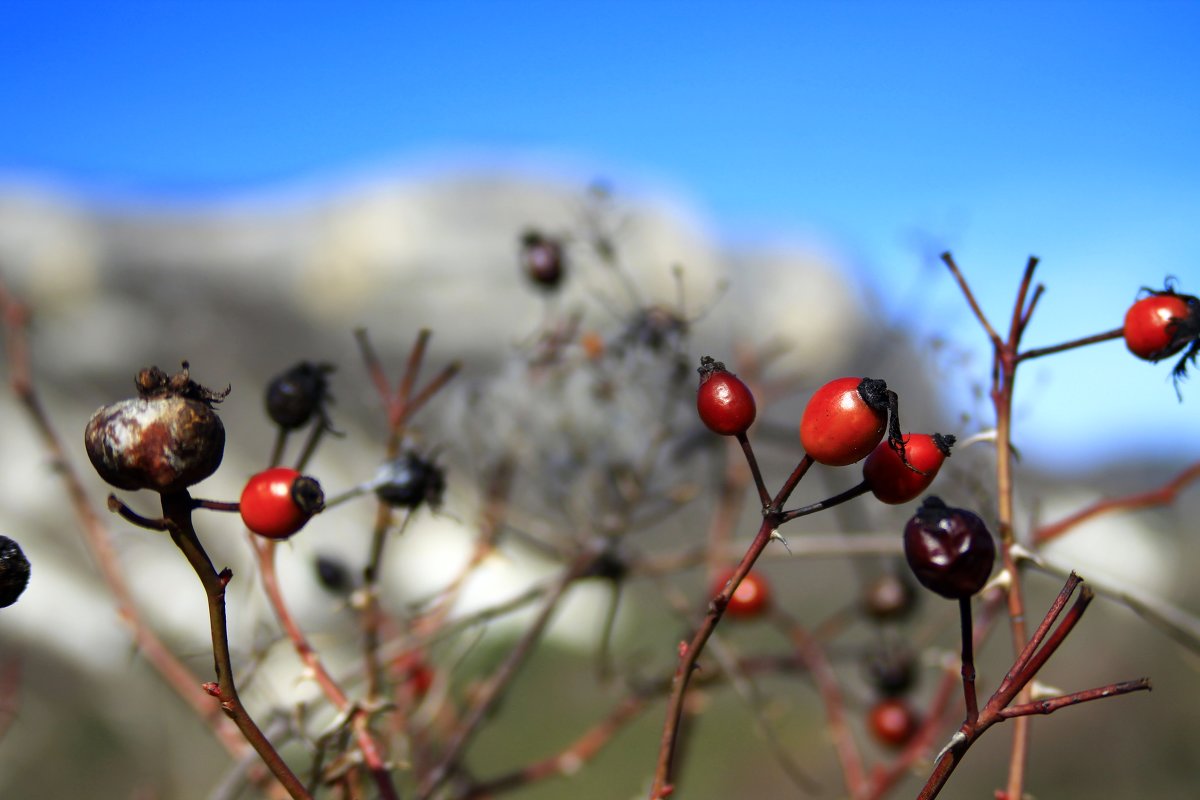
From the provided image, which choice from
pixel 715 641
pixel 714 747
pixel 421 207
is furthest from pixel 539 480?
pixel 421 207

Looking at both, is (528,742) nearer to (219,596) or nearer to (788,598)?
(788,598)

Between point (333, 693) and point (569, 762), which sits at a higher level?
point (569, 762)

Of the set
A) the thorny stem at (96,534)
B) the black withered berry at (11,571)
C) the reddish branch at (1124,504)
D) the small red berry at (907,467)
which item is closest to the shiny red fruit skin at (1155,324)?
the small red berry at (907,467)

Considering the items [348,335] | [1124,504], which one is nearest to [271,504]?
[1124,504]

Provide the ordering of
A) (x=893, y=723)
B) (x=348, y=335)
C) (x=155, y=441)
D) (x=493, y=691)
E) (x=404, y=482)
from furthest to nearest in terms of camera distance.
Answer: (x=348, y=335) < (x=893, y=723) < (x=493, y=691) < (x=404, y=482) < (x=155, y=441)

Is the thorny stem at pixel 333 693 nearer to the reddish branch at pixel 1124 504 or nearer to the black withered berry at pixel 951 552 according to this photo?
the black withered berry at pixel 951 552

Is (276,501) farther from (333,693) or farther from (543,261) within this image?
(543,261)

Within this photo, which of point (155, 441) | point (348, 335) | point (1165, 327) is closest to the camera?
point (155, 441)

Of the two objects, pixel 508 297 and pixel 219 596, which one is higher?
pixel 508 297
